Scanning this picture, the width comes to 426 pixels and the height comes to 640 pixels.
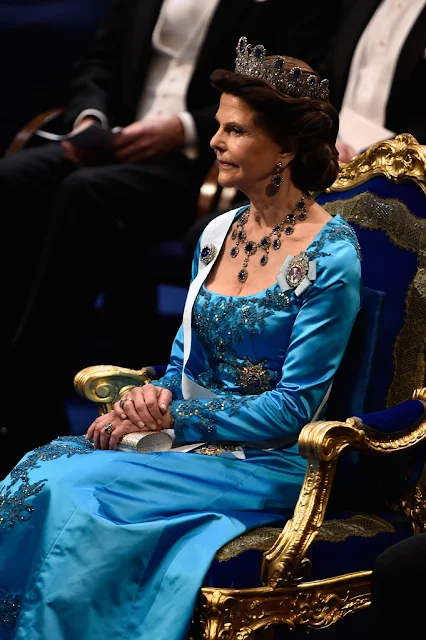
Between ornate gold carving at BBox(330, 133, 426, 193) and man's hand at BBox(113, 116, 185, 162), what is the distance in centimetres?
125

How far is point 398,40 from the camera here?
12.1 ft

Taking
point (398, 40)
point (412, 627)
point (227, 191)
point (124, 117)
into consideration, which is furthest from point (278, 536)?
point (124, 117)

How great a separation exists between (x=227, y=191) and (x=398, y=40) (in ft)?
2.42

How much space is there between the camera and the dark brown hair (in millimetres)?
2322

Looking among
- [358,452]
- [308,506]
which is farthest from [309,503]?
[358,452]

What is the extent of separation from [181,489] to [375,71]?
6.48 ft

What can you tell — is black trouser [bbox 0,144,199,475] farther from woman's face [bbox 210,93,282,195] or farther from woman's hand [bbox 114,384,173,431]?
woman's face [bbox 210,93,282,195]

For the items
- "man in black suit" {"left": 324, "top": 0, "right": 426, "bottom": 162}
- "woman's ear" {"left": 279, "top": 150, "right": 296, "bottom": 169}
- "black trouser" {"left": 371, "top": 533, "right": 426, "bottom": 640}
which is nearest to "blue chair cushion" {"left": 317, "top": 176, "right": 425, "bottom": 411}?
"woman's ear" {"left": 279, "top": 150, "right": 296, "bottom": 169}

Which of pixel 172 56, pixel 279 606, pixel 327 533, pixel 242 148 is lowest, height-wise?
pixel 279 606

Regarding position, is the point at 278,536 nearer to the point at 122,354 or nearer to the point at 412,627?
the point at 412,627

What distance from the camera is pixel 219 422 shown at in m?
2.31

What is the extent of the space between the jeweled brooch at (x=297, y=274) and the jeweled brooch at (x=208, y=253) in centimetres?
25

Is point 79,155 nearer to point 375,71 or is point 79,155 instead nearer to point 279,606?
point 375,71

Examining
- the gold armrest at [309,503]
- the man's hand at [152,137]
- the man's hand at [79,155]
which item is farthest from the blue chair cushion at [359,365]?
the man's hand at [79,155]
